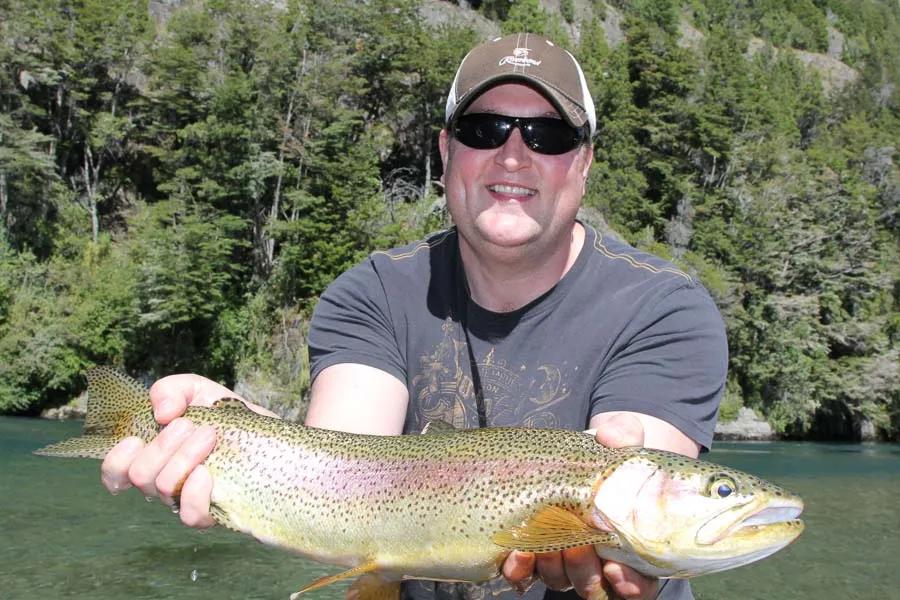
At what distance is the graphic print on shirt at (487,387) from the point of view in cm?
362

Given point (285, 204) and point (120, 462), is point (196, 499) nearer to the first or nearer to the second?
point (120, 462)

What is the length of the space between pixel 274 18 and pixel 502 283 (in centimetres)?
4919

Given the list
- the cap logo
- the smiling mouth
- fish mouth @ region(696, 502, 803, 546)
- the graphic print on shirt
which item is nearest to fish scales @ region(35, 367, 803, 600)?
fish mouth @ region(696, 502, 803, 546)

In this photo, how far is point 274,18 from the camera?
1925 inches

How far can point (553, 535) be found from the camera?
2.87 metres

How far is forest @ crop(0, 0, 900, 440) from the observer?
3881cm

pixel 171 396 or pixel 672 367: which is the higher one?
pixel 672 367

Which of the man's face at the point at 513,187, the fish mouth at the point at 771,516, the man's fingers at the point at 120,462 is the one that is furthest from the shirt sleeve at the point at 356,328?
the fish mouth at the point at 771,516

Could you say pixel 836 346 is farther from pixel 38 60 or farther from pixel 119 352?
pixel 38 60

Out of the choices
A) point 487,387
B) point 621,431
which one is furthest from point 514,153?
point 621,431

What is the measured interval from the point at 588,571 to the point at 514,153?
1909 millimetres

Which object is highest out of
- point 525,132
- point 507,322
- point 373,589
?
point 525,132

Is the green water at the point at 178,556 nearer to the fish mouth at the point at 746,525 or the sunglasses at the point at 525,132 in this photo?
the sunglasses at the point at 525,132

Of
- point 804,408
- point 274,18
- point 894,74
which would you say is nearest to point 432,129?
point 274,18
